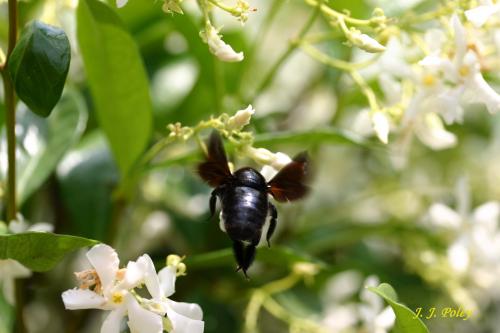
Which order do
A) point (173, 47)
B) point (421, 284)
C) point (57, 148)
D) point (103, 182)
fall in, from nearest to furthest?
point (57, 148)
point (103, 182)
point (421, 284)
point (173, 47)

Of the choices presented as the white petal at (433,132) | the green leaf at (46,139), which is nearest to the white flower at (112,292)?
the green leaf at (46,139)

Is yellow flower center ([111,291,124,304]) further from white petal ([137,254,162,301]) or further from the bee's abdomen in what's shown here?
the bee's abdomen

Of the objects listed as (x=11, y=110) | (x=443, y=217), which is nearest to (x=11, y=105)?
(x=11, y=110)

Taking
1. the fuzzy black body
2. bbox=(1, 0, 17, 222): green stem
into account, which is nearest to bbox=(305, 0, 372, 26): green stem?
the fuzzy black body

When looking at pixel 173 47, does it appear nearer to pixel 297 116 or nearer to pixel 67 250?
pixel 297 116

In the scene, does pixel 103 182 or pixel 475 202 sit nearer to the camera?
pixel 103 182

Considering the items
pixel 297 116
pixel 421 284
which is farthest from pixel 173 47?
Answer: pixel 421 284
